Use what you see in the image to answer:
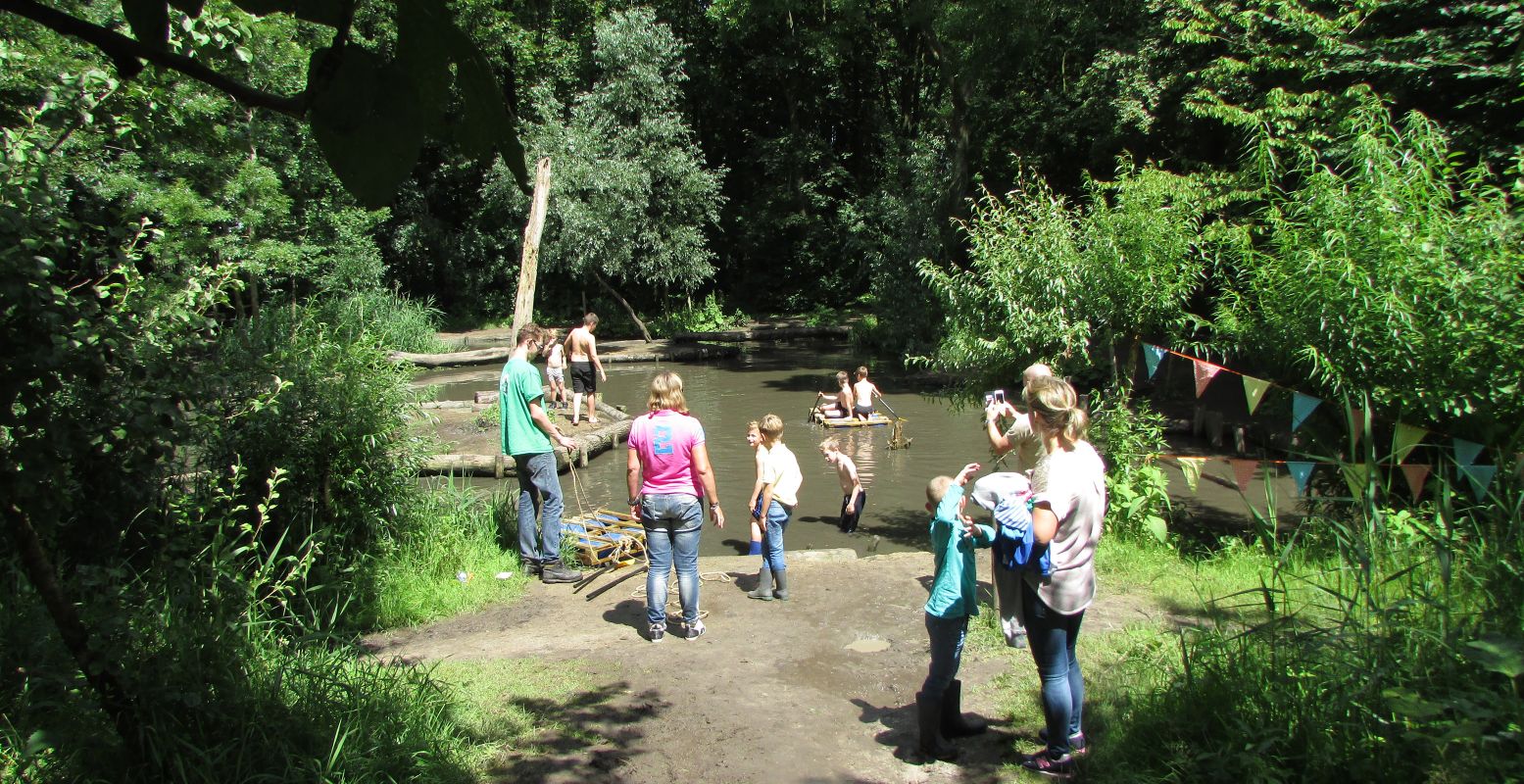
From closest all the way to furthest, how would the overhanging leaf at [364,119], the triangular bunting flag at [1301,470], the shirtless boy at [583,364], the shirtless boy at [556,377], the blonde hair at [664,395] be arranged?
the overhanging leaf at [364,119] < the blonde hair at [664,395] < the triangular bunting flag at [1301,470] < the shirtless boy at [583,364] < the shirtless boy at [556,377]

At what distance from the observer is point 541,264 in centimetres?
2981

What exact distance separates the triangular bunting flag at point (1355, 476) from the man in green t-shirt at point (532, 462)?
518cm

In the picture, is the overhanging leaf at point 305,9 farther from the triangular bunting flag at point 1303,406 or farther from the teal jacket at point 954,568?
the triangular bunting flag at point 1303,406

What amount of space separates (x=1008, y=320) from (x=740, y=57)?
3263 cm

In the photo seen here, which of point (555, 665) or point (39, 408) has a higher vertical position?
point (39, 408)

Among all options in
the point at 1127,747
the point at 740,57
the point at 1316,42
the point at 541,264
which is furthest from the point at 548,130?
the point at 1127,747

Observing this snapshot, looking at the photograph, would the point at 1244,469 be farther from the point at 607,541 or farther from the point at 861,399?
the point at 861,399

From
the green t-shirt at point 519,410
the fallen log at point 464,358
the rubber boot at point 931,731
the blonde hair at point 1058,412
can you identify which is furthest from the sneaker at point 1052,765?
the fallen log at point 464,358

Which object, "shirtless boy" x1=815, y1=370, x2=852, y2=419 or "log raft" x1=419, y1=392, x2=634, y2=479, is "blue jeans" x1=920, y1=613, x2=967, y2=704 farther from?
"shirtless boy" x1=815, y1=370, x2=852, y2=419

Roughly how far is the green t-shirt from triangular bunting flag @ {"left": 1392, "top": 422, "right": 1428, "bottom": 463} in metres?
5.99

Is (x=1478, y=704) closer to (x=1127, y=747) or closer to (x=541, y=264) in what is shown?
(x=1127, y=747)

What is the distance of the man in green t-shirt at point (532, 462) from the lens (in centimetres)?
747

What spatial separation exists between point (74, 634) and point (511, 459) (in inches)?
409

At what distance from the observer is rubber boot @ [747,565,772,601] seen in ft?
23.3
